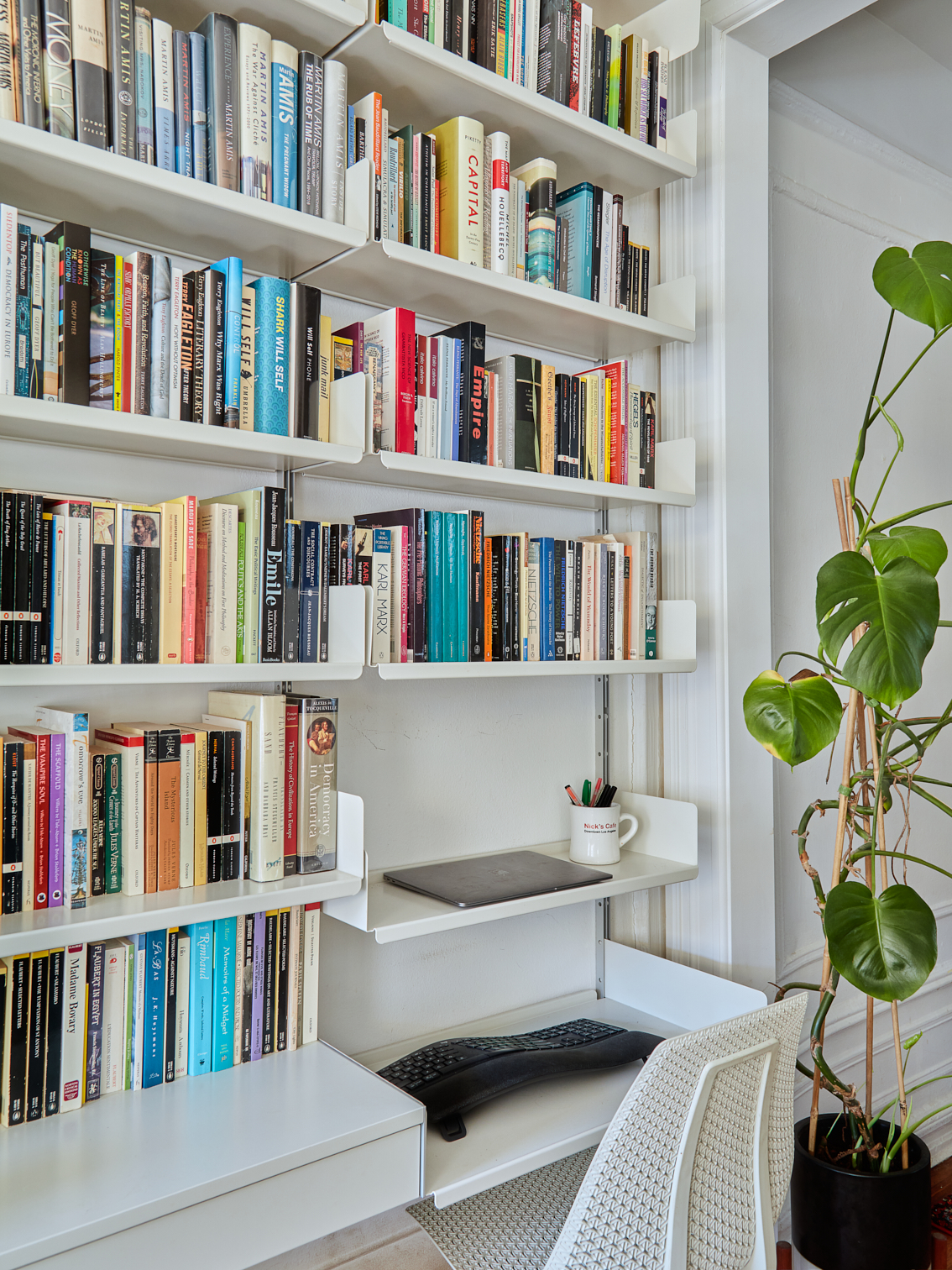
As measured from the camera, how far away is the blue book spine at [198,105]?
3.86 feet

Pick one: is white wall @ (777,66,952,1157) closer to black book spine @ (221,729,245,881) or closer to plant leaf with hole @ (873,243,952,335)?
plant leaf with hole @ (873,243,952,335)

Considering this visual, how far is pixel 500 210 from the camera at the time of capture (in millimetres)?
1486

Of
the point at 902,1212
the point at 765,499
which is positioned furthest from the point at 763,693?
the point at 902,1212

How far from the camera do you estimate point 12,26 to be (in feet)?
3.41

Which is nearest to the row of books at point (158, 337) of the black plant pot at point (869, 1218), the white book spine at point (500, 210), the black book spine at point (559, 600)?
the white book spine at point (500, 210)

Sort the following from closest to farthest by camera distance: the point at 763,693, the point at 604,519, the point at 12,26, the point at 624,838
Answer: the point at 12,26, the point at 763,693, the point at 624,838, the point at 604,519

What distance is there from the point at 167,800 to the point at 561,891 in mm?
642

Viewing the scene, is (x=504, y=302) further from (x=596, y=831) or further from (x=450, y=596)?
(x=596, y=831)

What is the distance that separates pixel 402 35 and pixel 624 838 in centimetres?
137

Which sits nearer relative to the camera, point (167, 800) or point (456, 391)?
point (167, 800)

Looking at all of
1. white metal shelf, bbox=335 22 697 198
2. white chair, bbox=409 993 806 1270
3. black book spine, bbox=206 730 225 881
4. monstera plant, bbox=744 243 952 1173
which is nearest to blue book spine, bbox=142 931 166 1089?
black book spine, bbox=206 730 225 881

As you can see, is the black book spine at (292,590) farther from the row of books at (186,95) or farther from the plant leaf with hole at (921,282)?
the plant leaf with hole at (921,282)

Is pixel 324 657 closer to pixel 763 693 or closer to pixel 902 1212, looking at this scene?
pixel 763 693

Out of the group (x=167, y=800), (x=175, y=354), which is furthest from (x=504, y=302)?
(x=167, y=800)
